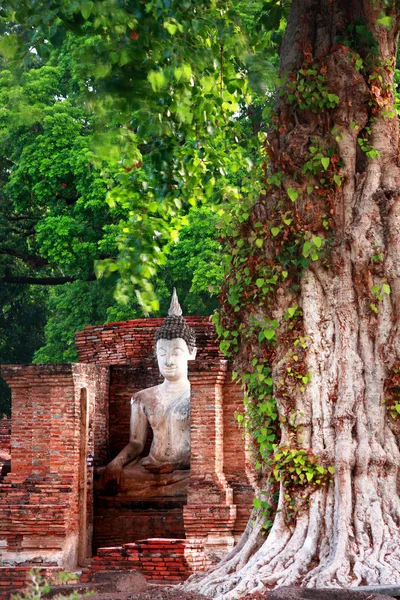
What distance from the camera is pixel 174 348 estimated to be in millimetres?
15891

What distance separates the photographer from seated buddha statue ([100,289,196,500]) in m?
15.2

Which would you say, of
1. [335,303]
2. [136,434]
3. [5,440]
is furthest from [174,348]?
[335,303]

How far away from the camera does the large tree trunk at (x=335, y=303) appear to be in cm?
831

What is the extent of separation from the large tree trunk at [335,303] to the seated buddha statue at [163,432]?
6236 millimetres

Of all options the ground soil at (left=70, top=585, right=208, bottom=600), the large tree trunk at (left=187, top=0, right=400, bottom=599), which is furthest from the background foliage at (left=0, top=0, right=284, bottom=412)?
the ground soil at (left=70, top=585, right=208, bottom=600)

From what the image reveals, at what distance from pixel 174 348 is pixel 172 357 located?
5.1 inches

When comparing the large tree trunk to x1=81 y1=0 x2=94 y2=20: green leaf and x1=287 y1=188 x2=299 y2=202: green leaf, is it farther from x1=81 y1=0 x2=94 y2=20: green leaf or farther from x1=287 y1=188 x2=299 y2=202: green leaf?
x1=81 y1=0 x2=94 y2=20: green leaf

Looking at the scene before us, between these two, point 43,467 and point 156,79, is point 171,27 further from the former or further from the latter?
point 43,467

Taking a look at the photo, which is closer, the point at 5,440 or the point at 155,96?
the point at 155,96

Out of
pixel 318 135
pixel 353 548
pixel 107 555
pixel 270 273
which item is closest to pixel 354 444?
pixel 353 548

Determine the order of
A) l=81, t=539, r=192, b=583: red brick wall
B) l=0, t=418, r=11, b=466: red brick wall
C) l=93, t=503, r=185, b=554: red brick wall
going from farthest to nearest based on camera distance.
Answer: l=0, t=418, r=11, b=466: red brick wall, l=93, t=503, r=185, b=554: red brick wall, l=81, t=539, r=192, b=583: red brick wall

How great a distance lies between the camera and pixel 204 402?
14.3 m

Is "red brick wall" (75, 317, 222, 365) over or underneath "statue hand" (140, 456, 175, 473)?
over

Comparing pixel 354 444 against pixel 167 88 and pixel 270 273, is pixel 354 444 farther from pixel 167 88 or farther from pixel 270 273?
pixel 167 88
